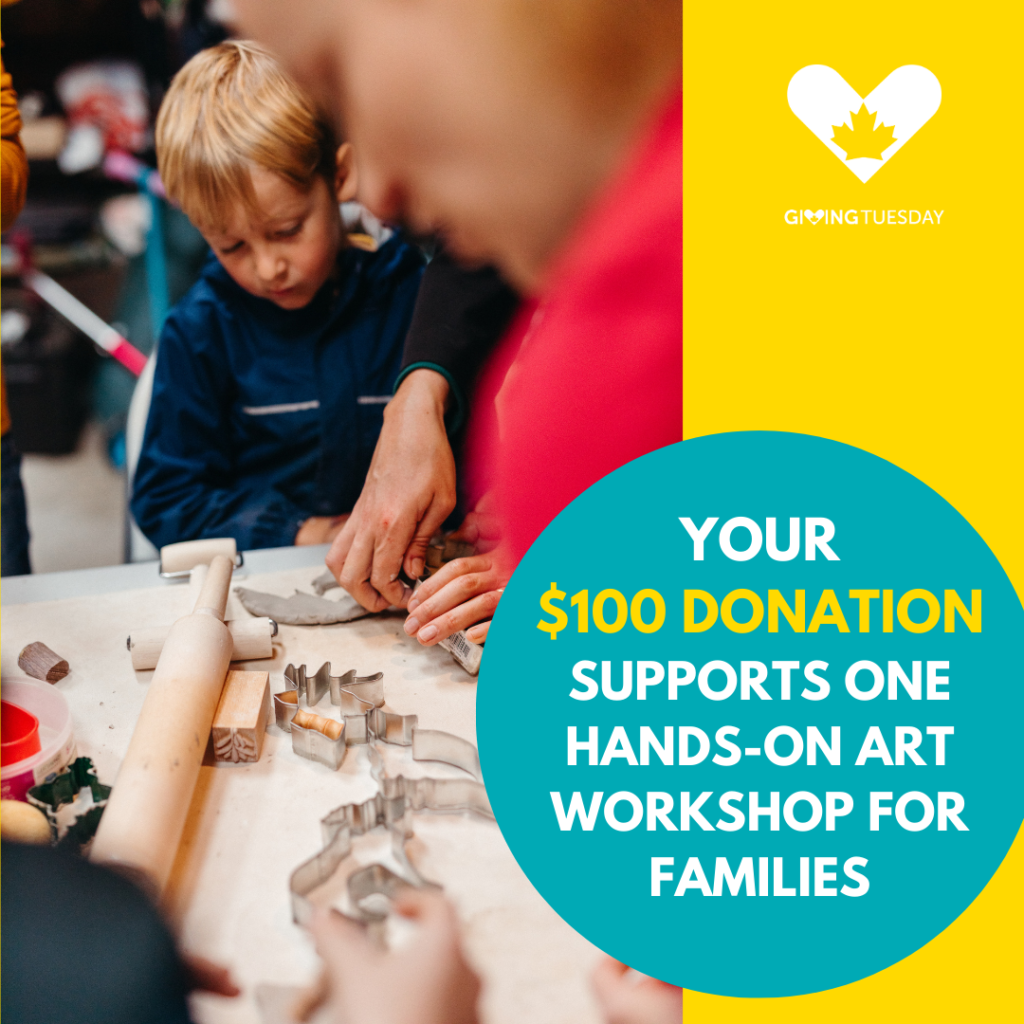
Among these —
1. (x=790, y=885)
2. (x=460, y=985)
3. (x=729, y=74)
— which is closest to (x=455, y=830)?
(x=460, y=985)

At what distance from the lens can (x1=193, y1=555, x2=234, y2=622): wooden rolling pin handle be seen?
645mm

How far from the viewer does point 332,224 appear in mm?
900

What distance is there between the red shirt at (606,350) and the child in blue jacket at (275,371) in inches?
11.7

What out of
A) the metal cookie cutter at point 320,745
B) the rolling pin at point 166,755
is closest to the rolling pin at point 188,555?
the rolling pin at point 166,755

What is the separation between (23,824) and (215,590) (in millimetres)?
224

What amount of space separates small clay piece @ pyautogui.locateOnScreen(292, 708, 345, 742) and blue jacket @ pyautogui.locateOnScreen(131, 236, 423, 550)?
0.38 metres

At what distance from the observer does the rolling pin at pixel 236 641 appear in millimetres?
639

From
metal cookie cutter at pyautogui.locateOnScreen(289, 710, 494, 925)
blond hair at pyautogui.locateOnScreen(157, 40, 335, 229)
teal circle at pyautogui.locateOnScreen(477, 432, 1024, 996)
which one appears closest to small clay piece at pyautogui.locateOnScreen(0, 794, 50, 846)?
metal cookie cutter at pyautogui.locateOnScreen(289, 710, 494, 925)

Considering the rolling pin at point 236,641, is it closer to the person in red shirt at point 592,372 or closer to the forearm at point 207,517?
the person in red shirt at point 592,372

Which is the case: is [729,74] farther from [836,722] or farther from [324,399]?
[324,399]

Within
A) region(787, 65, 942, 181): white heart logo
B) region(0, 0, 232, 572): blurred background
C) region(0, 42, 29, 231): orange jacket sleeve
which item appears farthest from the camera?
region(0, 0, 232, 572): blurred background

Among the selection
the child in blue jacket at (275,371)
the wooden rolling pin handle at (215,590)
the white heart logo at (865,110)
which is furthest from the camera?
the child in blue jacket at (275,371)

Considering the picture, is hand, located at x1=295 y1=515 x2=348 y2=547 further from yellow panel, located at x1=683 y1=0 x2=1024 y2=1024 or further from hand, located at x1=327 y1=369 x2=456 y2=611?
yellow panel, located at x1=683 y1=0 x2=1024 y2=1024

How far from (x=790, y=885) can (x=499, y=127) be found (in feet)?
1.85
